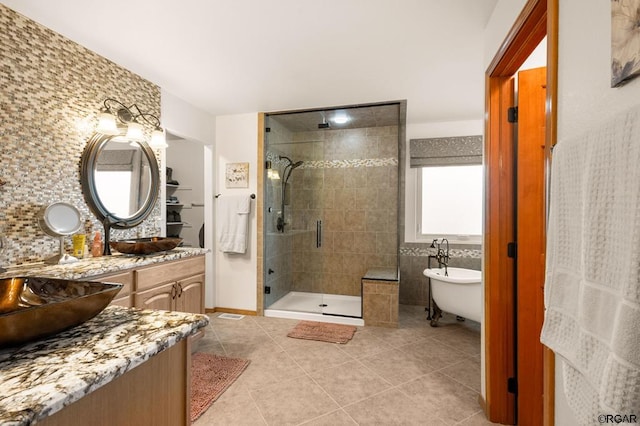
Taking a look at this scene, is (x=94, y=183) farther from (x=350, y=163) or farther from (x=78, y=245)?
(x=350, y=163)

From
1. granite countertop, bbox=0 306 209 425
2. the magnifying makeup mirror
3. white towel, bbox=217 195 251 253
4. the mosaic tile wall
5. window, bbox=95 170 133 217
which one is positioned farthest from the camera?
white towel, bbox=217 195 251 253

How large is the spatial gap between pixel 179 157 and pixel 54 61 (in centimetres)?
270

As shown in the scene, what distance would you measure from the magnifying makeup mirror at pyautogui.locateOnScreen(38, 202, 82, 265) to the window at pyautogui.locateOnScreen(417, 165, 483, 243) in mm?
3692

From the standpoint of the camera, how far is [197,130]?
3.56m

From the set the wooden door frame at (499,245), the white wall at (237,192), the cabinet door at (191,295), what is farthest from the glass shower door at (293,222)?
the wooden door frame at (499,245)

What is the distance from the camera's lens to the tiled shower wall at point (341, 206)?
4.07 m

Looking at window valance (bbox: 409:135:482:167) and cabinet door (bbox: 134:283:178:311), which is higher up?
window valance (bbox: 409:135:482:167)

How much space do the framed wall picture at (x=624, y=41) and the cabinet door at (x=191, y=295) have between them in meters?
2.75

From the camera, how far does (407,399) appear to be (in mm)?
2059

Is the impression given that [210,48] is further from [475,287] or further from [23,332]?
[475,287]

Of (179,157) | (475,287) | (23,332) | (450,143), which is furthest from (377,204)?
(23,332)

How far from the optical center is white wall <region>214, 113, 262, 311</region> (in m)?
3.74

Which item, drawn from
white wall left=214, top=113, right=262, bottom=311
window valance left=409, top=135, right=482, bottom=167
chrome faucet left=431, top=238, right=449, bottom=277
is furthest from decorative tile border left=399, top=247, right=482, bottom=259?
white wall left=214, top=113, right=262, bottom=311

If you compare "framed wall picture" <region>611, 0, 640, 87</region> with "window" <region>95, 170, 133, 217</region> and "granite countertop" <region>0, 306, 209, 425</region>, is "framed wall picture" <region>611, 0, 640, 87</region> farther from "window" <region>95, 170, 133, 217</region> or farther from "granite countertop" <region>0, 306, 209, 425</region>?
"window" <region>95, 170, 133, 217</region>
